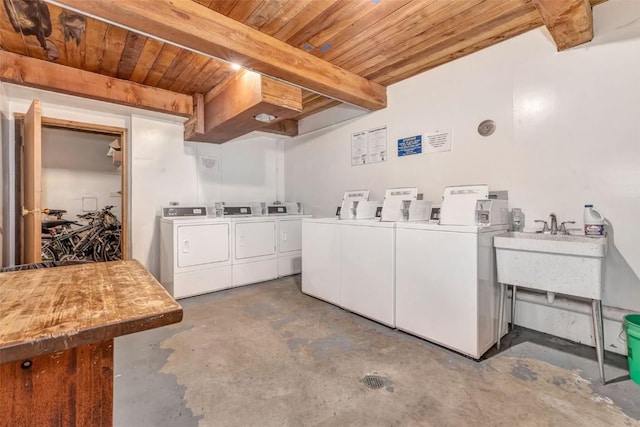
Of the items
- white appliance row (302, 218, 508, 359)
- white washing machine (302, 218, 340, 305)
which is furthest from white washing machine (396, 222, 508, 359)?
white washing machine (302, 218, 340, 305)

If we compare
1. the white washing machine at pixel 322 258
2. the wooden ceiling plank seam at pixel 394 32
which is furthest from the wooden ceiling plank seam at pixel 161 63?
the white washing machine at pixel 322 258

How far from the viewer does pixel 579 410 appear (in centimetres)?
151

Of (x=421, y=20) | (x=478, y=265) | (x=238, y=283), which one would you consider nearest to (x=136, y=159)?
(x=238, y=283)

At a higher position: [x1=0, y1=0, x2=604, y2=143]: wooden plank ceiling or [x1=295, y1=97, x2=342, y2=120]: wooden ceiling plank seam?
[x1=295, y1=97, x2=342, y2=120]: wooden ceiling plank seam

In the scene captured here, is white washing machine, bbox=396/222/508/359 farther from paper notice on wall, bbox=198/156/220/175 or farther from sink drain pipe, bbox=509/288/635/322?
paper notice on wall, bbox=198/156/220/175

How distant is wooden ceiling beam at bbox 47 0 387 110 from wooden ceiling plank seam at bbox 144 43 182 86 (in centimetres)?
65

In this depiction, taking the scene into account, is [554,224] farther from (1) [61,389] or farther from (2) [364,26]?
(1) [61,389]

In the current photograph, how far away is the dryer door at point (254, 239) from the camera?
3738 mm

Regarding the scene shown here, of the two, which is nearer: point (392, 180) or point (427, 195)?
point (427, 195)

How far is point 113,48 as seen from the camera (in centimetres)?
245

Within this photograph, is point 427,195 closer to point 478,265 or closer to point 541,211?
point 541,211

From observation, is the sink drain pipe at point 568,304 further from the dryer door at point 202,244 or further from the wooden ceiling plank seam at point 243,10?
the dryer door at point 202,244

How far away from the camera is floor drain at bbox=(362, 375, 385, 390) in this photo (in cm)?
172

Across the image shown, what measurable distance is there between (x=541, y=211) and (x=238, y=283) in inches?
130
